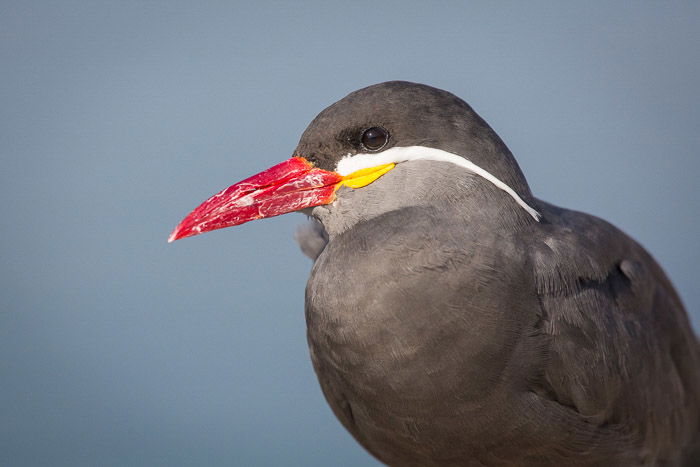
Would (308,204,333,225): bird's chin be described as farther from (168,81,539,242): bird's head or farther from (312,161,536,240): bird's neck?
(312,161,536,240): bird's neck

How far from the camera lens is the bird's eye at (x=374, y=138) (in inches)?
99.3

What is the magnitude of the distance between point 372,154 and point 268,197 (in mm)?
380

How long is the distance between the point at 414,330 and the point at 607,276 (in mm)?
827

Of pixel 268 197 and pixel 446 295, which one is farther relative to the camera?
pixel 268 197

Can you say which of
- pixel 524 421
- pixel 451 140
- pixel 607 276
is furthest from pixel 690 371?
pixel 451 140

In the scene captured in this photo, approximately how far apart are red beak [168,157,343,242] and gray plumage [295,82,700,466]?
53 mm

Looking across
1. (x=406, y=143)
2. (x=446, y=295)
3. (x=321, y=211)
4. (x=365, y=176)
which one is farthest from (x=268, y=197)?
(x=446, y=295)

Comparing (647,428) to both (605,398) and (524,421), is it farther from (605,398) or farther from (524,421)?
(524,421)

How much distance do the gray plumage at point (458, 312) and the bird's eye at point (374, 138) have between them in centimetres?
2

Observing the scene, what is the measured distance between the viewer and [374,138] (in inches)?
99.4

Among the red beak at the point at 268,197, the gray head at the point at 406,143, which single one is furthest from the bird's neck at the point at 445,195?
the red beak at the point at 268,197

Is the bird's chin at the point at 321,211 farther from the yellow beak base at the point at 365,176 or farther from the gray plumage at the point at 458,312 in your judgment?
the yellow beak base at the point at 365,176

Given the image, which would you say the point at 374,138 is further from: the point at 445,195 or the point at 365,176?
the point at 445,195

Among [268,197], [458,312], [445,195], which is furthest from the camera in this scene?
[268,197]
